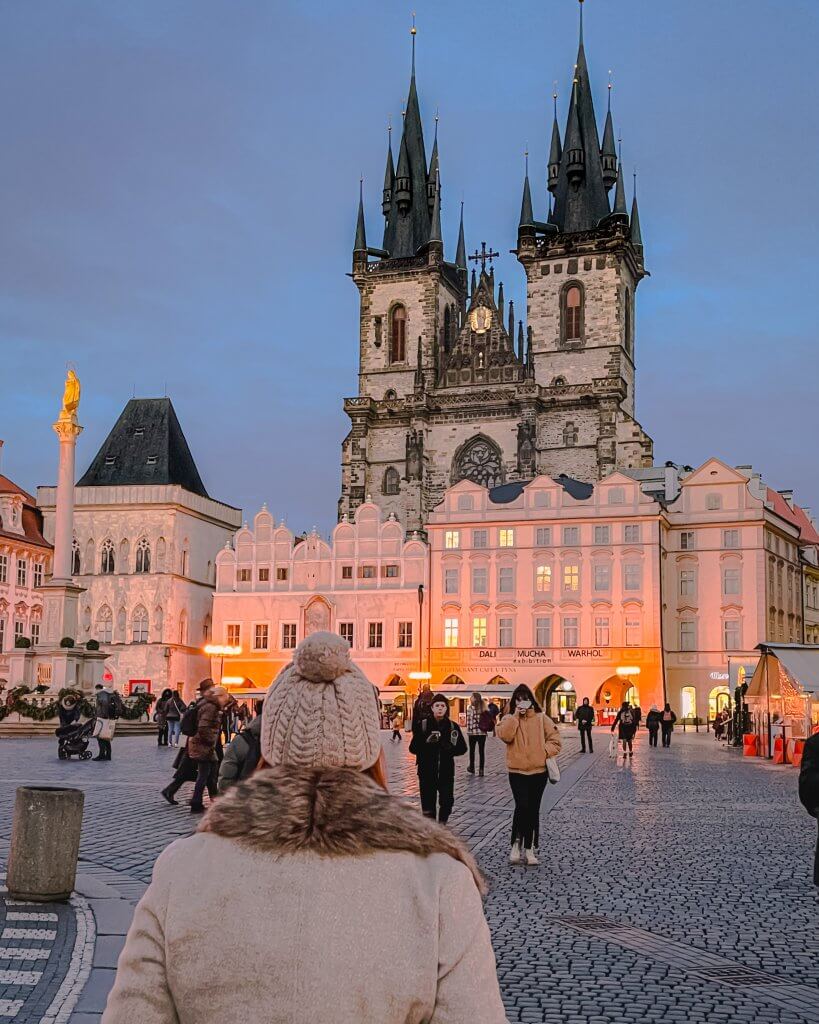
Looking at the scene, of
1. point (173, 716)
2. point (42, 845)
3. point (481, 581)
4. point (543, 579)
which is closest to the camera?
point (42, 845)

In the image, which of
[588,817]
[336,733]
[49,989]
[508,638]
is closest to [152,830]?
[588,817]

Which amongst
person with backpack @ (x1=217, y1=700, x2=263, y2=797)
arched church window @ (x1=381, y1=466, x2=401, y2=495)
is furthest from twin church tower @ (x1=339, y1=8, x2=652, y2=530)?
person with backpack @ (x1=217, y1=700, x2=263, y2=797)

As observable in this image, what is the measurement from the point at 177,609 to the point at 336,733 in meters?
69.8

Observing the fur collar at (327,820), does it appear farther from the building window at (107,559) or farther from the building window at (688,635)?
the building window at (107,559)

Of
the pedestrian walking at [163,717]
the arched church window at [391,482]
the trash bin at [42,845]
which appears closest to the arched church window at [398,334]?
the arched church window at [391,482]

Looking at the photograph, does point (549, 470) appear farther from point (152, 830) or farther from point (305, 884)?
point (305, 884)

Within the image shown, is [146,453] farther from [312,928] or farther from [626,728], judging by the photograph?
[312,928]

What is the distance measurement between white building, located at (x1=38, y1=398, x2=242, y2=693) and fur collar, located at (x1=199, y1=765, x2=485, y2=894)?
67.7 meters

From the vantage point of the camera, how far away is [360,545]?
68312mm

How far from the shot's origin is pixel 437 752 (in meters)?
14.7

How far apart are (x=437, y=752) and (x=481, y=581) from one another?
51.4 m

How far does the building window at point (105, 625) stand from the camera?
7144 cm

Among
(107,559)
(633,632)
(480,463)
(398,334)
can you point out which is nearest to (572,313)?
(480,463)

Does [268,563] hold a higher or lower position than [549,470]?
lower
